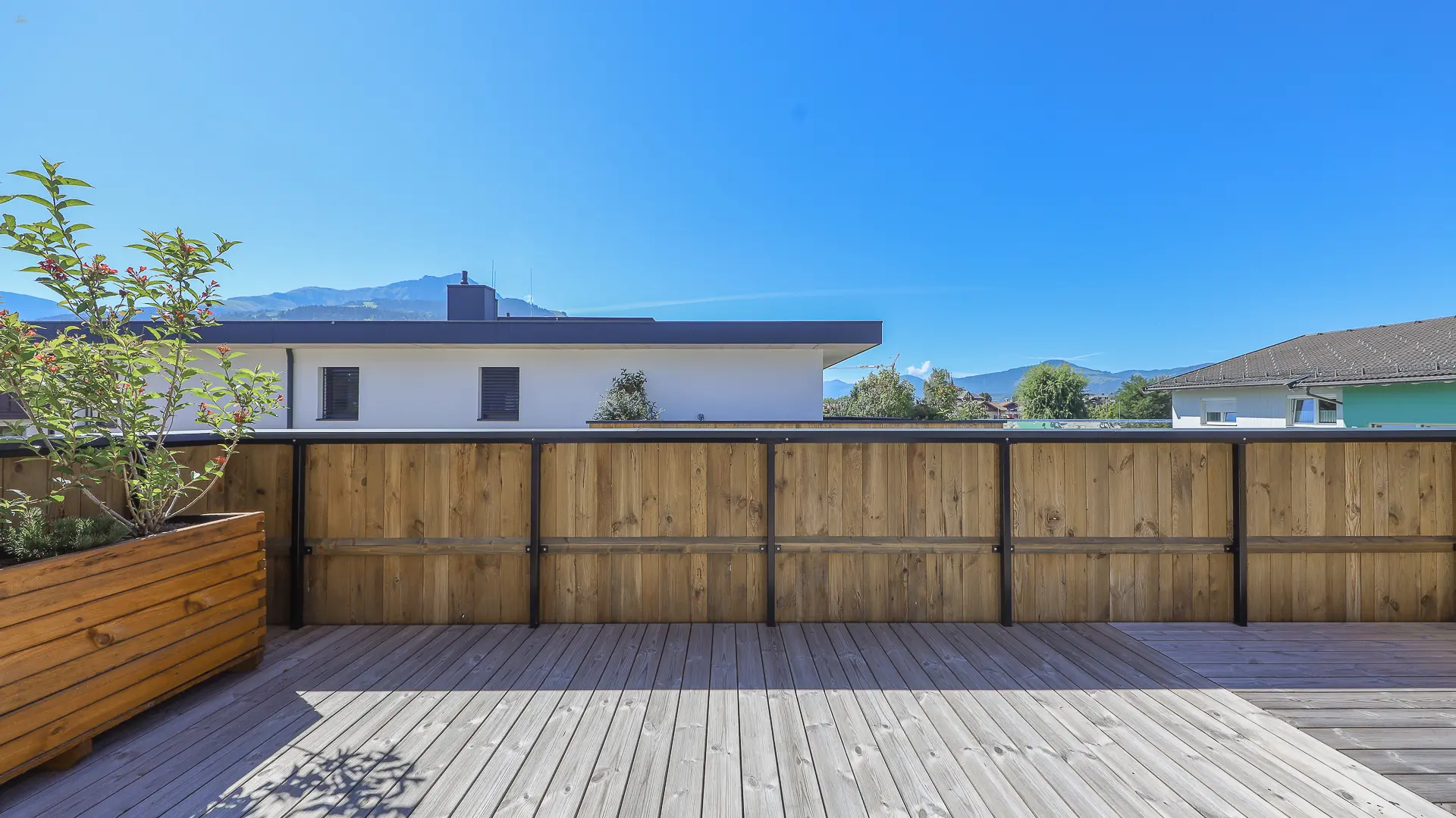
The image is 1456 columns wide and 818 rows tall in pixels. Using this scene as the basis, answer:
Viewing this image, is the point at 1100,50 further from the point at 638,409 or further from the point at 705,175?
the point at 638,409

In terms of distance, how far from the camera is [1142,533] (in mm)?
3377

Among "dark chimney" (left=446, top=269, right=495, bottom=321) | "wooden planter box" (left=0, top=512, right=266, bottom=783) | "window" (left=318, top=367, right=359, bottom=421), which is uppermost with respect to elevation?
"dark chimney" (left=446, top=269, right=495, bottom=321)

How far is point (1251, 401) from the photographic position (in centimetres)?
1777

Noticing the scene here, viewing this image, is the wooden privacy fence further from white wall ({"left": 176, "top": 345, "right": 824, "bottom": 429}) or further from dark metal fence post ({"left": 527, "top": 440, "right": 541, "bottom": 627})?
white wall ({"left": 176, "top": 345, "right": 824, "bottom": 429})

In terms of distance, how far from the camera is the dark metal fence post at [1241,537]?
10.9 feet

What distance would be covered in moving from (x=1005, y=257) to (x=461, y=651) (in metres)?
57.8

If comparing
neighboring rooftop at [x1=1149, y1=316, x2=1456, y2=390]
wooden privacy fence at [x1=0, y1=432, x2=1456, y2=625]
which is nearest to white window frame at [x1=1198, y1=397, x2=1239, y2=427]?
neighboring rooftop at [x1=1149, y1=316, x2=1456, y2=390]

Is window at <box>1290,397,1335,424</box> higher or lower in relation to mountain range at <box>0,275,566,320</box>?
lower

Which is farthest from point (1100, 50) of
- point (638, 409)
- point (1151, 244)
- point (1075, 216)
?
point (1151, 244)

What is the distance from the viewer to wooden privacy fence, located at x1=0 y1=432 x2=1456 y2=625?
332 cm

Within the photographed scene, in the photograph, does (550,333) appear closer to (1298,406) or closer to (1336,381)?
(1336,381)

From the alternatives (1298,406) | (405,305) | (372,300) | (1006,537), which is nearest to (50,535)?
(1006,537)

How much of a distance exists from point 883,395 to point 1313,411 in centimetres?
1235

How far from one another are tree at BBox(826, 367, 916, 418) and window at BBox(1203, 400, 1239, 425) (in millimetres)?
9707
